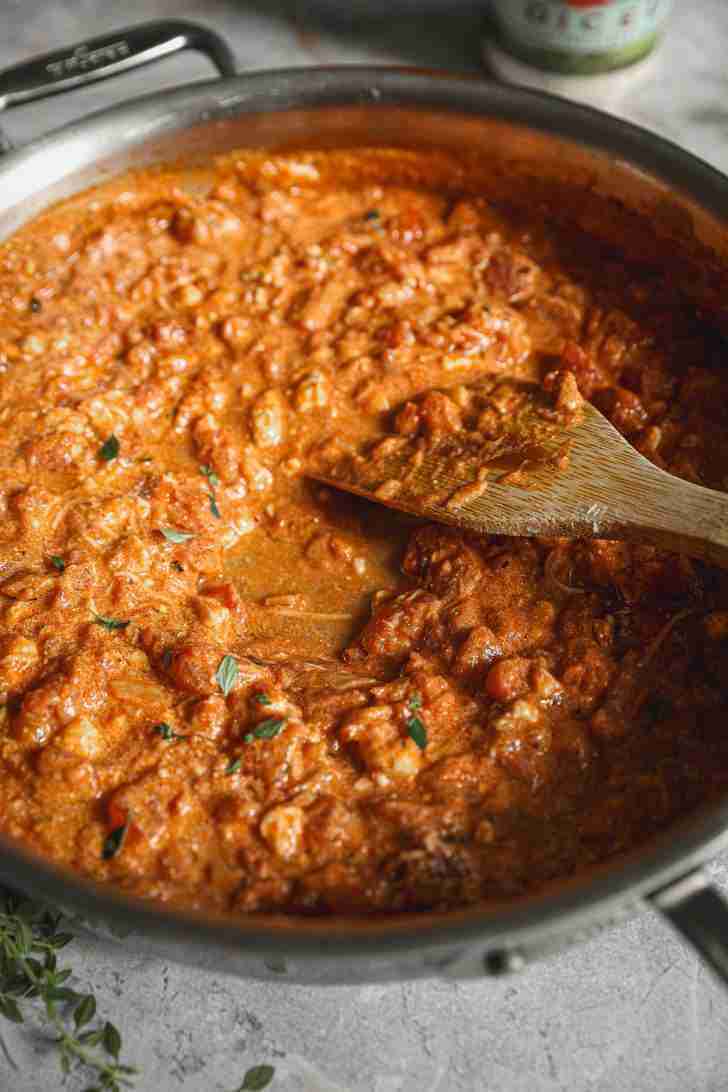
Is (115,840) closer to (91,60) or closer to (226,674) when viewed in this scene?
(226,674)

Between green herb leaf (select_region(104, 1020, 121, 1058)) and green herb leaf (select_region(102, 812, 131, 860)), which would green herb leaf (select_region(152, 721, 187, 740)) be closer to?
green herb leaf (select_region(102, 812, 131, 860))

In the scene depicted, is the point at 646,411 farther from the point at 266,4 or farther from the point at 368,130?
the point at 266,4

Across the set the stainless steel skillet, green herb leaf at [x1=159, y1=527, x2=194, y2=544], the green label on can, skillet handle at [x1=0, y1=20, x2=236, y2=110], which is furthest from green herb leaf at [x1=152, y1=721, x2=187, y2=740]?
the green label on can

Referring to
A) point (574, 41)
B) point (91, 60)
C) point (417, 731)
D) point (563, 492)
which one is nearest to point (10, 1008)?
point (417, 731)

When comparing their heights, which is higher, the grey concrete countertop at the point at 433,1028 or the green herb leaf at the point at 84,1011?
the green herb leaf at the point at 84,1011

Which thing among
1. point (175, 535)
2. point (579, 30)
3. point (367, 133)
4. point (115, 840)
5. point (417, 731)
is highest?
point (579, 30)

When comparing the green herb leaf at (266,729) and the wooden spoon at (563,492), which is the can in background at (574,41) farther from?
the green herb leaf at (266,729)

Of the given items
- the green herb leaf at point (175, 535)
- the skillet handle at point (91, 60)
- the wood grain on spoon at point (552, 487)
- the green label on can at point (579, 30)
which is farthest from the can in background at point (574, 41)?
the green herb leaf at point (175, 535)
